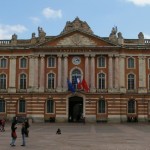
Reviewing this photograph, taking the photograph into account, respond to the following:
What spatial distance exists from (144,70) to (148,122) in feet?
31.7

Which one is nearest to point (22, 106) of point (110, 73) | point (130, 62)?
point (110, 73)

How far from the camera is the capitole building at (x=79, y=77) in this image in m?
73.8

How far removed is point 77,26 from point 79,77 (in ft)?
31.0

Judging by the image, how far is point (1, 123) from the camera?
48469 mm

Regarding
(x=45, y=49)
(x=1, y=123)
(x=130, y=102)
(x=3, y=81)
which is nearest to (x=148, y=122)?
(x=130, y=102)

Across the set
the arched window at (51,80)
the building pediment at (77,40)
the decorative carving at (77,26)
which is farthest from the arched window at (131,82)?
the arched window at (51,80)

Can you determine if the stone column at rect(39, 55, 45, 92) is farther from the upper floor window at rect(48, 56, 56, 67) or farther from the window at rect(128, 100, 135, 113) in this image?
the window at rect(128, 100, 135, 113)

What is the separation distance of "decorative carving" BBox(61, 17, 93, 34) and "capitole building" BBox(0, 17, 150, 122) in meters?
0.20

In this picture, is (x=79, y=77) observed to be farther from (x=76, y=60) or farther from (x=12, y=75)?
(x=12, y=75)

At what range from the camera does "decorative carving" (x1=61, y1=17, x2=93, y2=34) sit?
248 ft

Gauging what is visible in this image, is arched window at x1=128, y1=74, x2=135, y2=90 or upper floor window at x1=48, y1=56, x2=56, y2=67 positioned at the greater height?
upper floor window at x1=48, y1=56, x2=56, y2=67

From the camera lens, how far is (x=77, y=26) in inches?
2985

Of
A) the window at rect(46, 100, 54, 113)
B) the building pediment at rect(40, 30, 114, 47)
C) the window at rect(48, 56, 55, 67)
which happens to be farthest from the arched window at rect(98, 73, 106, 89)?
the window at rect(46, 100, 54, 113)

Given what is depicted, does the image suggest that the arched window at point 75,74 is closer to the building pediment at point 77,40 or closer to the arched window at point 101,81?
the arched window at point 101,81
